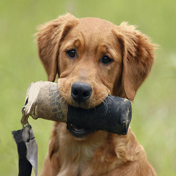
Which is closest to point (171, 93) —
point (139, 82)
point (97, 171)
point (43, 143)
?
point (43, 143)

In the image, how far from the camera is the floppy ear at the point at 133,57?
5.70 metres

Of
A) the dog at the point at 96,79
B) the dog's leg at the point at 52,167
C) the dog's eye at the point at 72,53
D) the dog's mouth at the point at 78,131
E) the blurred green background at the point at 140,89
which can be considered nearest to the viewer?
the dog's mouth at the point at 78,131

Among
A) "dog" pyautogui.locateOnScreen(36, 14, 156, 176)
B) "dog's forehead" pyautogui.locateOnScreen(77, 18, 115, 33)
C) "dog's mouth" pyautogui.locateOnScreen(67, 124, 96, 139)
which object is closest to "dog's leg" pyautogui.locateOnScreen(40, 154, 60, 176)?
"dog" pyautogui.locateOnScreen(36, 14, 156, 176)

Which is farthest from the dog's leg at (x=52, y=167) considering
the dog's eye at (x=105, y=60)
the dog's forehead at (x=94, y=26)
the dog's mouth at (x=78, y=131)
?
the dog's forehead at (x=94, y=26)

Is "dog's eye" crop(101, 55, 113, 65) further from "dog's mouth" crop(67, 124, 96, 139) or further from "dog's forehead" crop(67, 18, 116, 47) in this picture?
"dog's mouth" crop(67, 124, 96, 139)

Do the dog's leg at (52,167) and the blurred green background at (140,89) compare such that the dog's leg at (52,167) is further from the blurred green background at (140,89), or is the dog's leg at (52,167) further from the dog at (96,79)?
the blurred green background at (140,89)

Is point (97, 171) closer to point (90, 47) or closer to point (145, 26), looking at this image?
point (90, 47)

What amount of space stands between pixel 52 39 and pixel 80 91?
4.14ft

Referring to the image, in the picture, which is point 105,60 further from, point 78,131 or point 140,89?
point 140,89

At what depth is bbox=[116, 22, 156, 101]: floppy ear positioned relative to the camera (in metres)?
5.70

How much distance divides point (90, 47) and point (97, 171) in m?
1.23

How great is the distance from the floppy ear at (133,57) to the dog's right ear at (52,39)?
1.83 ft

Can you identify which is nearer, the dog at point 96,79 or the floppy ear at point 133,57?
the dog at point 96,79

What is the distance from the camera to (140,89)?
966cm
